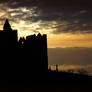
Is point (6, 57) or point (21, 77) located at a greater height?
point (6, 57)

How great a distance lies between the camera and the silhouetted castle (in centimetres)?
1827

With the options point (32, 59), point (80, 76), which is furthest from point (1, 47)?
point (80, 76)

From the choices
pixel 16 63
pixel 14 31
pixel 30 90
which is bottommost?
pixel 30 90

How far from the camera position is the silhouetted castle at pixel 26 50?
18.3 metres

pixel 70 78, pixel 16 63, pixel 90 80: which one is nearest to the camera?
pixel 90 80

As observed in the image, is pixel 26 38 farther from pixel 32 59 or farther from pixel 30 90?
pixel 30 90

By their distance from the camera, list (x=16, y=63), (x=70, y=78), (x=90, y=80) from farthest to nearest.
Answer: (x=16, y=63)
(x=70, y=78)
(x=90, y=80)

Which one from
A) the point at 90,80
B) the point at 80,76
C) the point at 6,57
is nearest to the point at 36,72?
the point at 6,57

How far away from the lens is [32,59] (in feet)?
62.6

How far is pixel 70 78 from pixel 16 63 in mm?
6116

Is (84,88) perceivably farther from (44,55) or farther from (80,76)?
(44,55)

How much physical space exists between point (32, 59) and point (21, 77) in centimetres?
248

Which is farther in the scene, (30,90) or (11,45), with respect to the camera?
(11,45)

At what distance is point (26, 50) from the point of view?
1923 centimetres
